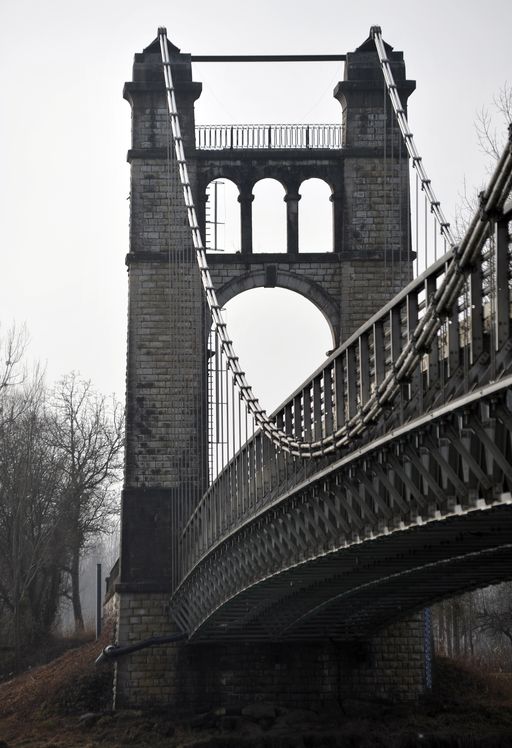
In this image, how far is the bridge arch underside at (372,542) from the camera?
16.2m

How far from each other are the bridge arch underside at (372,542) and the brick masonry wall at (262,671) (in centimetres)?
119

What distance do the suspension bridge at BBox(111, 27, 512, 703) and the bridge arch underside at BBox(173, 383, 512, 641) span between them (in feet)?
0.13

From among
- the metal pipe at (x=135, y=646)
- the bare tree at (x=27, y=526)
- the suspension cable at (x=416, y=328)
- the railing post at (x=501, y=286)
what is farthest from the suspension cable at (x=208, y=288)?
the bare tree at (x=27, y=526)

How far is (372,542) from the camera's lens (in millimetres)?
20578

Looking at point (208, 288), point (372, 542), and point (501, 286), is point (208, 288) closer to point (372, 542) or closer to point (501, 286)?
point (372, 542)

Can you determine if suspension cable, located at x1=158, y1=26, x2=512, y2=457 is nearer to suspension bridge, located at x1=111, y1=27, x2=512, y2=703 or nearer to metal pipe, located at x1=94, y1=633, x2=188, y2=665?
suspension bridge, located at x1=111, y1=27, x2=512, y2=703

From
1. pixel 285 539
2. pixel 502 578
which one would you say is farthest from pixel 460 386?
pixel 502 578

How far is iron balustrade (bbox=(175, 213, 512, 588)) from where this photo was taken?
49.6 feet

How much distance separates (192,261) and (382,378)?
20.4 meters

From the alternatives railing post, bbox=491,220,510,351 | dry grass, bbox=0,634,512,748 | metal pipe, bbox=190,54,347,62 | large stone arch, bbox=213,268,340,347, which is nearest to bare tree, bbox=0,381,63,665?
dry grass, bbox=0,634,512,748

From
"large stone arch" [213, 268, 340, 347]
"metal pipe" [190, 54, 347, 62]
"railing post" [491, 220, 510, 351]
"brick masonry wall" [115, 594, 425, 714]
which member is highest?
"metal pipe" [190, 54, 347, 62]

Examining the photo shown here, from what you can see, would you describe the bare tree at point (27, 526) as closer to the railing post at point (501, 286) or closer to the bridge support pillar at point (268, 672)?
the bridge support pillar at point (268, 672)

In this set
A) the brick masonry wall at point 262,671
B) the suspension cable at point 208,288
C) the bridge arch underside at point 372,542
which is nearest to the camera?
the bridge arch underside at point 372,542

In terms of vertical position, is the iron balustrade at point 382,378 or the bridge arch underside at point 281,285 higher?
the bridge arch underside at point 281,285
